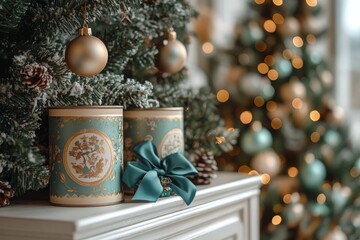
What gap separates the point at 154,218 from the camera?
0.88 m

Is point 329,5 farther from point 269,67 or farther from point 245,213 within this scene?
point 245,213

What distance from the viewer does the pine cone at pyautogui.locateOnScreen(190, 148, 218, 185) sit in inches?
42.7

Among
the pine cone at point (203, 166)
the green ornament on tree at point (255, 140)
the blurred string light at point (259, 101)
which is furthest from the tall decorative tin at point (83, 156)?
the blurred string light at point (259, 101)

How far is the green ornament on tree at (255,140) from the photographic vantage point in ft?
6.32

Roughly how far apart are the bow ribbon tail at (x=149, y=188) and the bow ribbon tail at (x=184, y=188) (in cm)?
3

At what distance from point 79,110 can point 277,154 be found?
128cm

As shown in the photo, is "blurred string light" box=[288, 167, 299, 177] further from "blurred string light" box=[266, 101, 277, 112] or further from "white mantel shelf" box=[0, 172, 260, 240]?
"white mantel shelf" box=[0, 172, 260, 240]

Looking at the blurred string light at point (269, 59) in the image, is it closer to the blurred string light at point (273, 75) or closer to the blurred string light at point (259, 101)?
the blurred string light at point (273, 75)

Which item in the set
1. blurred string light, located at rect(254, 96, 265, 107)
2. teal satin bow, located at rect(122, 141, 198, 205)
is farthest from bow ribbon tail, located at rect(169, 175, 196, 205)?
blurred string light, located at rect(254, 96, 265, 107)

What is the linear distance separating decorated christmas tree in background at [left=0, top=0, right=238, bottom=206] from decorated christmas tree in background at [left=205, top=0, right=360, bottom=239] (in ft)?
2.91

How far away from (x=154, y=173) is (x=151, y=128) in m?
0.11

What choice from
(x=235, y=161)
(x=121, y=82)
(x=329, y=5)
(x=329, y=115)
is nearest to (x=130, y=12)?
(x=121, y=82)

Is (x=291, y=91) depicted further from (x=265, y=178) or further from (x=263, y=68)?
(x=265, y=178)

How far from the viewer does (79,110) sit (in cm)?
86
